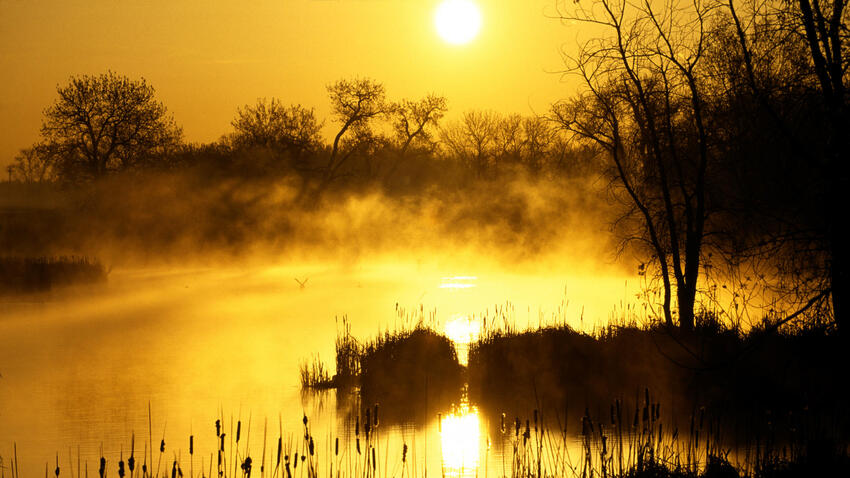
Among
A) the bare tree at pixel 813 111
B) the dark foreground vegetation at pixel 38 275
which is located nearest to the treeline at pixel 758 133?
the bare tree at pixel 813 111

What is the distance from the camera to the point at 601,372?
1188cm

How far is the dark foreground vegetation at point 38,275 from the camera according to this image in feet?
90.9

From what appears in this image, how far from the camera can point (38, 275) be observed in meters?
28.1

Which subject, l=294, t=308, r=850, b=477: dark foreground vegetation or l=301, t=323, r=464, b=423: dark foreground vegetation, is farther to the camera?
l=301, t=323, r=464, b=423: dark foreground vegetation

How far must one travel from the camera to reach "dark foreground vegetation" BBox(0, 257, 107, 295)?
90.9 ft

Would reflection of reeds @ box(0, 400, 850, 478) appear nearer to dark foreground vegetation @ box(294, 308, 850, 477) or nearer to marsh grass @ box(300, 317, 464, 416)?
dark foreground vegetation @ box(294, 308, 850, 477)

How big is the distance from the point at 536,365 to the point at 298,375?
172 inches

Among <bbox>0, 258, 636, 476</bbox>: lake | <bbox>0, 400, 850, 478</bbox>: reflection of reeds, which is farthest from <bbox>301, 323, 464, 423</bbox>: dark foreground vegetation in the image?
<bbox>0, 400, 850, 478</bbox>: reflection of reeds

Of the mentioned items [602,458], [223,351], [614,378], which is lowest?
[223,351]

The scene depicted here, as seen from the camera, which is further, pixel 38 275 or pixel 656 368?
pixel 38 275

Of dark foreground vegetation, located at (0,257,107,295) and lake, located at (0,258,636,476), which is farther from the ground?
dark foreground vegetation, located at (0,257,107,295)

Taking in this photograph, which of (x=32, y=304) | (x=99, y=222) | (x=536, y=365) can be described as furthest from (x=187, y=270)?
(x=536, y=365)

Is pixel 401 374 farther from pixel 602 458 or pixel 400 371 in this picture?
pixel 602 458

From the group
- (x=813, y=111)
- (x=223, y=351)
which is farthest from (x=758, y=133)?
(x=223, y=351)
